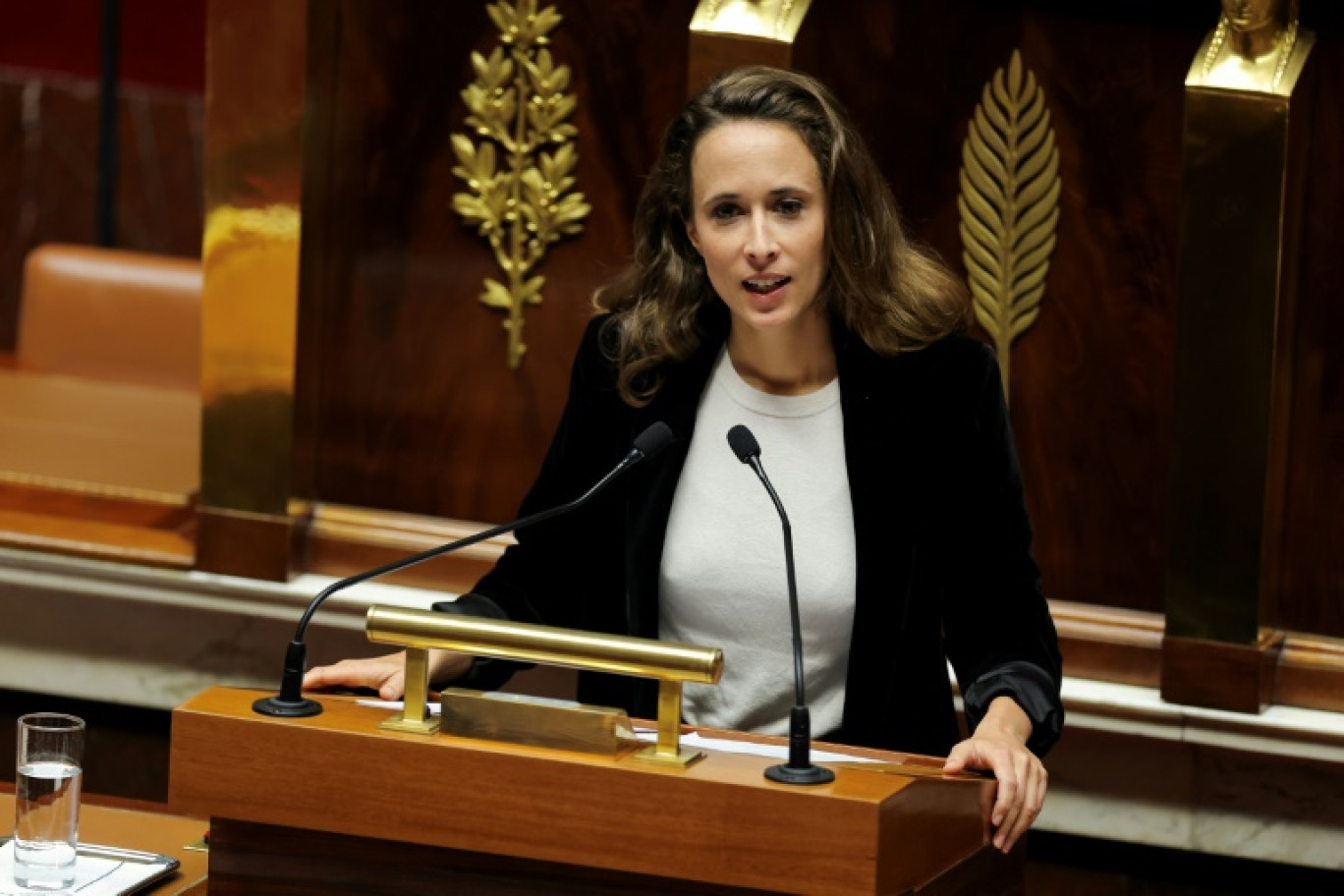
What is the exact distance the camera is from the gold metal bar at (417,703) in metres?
1.92

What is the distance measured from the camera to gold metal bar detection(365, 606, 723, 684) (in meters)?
1.86

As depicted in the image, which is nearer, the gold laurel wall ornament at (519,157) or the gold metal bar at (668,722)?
the gold metal bar at (668,722)

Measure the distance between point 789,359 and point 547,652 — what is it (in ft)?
2.31

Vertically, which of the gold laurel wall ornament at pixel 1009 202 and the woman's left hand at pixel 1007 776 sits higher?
the gold laurel wall ornament at pixel 1009 202

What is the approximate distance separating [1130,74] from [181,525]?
161cm

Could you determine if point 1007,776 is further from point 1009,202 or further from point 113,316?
point 113,316

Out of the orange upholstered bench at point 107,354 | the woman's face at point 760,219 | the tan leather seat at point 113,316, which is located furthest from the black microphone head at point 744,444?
the tan leather seat at point 113,316

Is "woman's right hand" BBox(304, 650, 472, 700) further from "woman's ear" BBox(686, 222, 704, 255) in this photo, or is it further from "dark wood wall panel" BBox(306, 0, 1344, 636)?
"dark wood wall panel" BBox(306, 0, 1344, 636)

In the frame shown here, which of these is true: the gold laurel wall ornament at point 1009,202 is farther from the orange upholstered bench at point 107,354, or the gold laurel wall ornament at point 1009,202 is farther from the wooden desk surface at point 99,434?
the orange upholstered bench at point 107,354

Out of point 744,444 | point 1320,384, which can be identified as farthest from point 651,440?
point 1320,384

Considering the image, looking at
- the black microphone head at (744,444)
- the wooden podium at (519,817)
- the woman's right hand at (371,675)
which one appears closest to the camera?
the wooden podium at (519,817)

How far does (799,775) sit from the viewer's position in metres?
1.81

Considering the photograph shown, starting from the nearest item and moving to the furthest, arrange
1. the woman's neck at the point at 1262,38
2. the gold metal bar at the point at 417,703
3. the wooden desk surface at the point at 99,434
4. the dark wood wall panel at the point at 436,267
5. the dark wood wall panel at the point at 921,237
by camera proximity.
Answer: the gold metal bar at the point at 417,703, the woman's neck at the point at 1262,38, the dark wood wall panel at the point at 921,237, the dark wood wall panel at the point at 436,267, the wooden desk surface at the point at 99,434

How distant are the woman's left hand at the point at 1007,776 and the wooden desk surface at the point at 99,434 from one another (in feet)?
6.27
